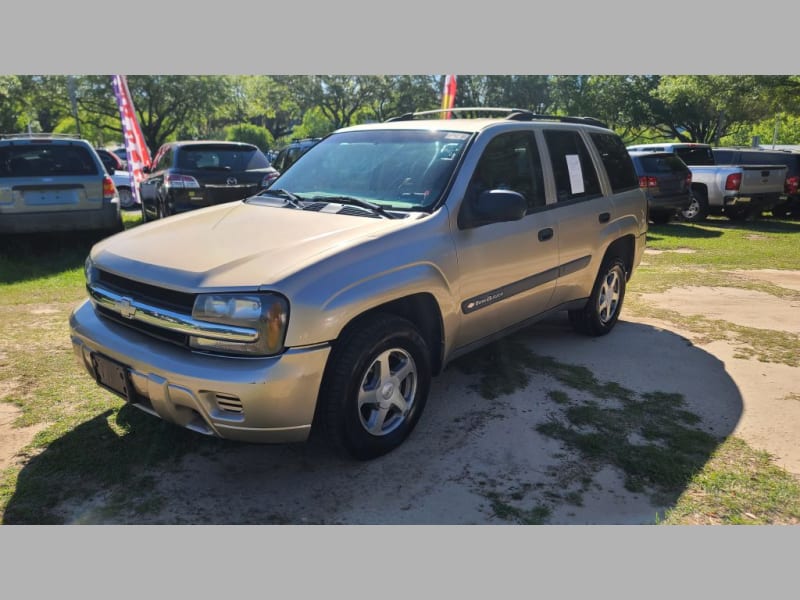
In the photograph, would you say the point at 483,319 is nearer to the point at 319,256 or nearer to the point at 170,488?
the point at 319,256

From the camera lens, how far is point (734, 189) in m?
13.7

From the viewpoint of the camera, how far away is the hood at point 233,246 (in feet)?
9.37

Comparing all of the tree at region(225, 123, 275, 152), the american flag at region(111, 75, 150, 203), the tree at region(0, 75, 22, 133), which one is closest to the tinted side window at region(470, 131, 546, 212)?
the american flag at region(111, 75, 150, 203)

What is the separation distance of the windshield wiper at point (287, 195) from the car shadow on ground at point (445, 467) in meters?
1.50

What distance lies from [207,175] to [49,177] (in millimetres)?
2173

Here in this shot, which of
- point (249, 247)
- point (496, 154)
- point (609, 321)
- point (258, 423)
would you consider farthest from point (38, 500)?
point (609, 321)

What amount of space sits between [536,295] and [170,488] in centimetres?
271

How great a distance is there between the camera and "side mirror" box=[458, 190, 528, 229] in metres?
3.57

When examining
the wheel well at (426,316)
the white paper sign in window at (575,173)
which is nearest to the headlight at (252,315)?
the wheel well at (426,316)

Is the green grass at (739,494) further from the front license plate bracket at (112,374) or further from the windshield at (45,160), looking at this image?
the windshield at (45,160)

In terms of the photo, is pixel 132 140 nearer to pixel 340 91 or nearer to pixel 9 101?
pixel 9 101

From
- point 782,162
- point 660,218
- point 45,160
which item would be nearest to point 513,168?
point 45,160

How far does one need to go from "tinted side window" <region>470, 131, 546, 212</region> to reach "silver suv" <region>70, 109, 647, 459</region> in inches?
0.5

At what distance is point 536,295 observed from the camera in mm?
4414
